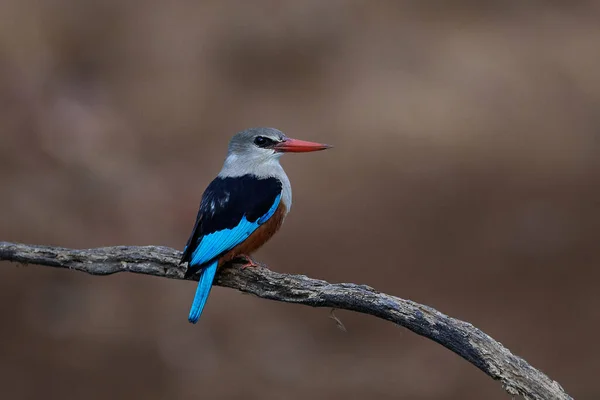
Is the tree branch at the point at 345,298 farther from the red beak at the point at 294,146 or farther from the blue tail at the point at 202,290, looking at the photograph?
the red beak at the point at 294,146

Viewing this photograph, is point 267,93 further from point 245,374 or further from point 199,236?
point 199,236

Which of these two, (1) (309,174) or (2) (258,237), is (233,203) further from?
(1) (309,174)

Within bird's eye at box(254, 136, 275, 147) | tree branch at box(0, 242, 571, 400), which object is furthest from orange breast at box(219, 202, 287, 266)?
bird's eye at box(254, 136, 275, 147)

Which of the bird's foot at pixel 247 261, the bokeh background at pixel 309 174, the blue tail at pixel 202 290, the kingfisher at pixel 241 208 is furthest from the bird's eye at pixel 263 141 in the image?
the bokeh background at pixel 309 174

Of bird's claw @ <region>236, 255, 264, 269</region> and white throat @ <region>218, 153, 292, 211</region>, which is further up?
white throat @ <region>218, 153, 292, 211</region>

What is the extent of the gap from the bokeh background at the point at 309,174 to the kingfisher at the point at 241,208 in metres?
6.16

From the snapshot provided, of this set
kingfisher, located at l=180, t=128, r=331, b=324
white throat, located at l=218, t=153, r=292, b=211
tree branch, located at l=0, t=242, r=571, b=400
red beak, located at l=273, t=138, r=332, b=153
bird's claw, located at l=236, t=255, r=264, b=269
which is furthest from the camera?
white throat, located at l=218, t=153, r=292, b=211

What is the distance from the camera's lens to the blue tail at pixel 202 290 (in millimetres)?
4141

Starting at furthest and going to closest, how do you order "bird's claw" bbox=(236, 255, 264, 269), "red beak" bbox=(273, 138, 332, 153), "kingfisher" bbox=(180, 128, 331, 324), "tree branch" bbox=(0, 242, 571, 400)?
"red beak" bbox=(273, 138, 332, 153)
"bird's claw" bbox=(236, 255, 264, 269)
"kingfisher" bbox=(180, 128, 331, 324)
"tree branch" bbox=(0, 242, 571, 400)

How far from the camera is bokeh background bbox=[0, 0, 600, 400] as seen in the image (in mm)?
10922

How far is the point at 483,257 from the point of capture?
40.0 ft

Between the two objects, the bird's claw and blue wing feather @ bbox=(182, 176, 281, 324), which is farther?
→ the bird's claw

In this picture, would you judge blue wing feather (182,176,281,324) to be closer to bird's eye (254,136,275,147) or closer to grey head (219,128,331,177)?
grey head (219,128,331,177)

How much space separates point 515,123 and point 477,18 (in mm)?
2672
